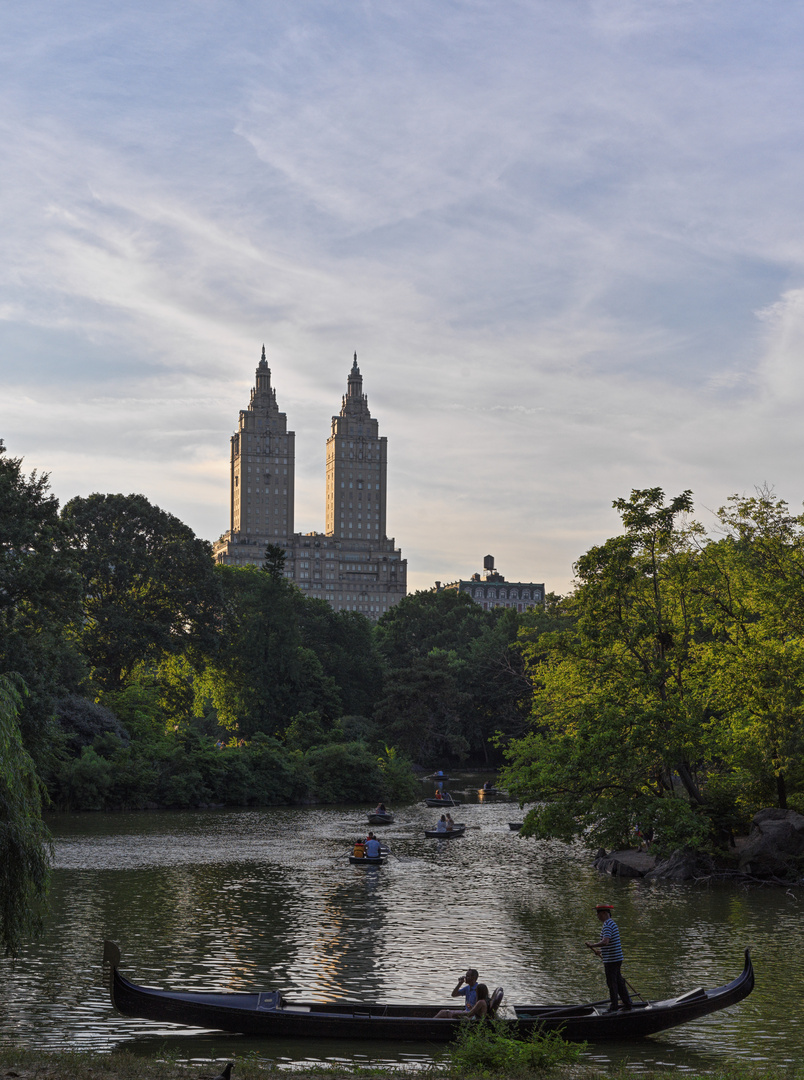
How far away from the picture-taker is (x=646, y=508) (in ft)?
120

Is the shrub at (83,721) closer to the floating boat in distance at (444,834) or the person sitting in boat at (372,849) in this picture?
the floating boat in distance at (444,834)

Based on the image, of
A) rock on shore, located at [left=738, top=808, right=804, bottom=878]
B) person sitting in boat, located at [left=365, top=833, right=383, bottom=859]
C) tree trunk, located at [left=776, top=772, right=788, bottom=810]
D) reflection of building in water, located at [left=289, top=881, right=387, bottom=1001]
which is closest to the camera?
reflection of building in water, located at [left=289, top=881, right=387, bottom=1001]

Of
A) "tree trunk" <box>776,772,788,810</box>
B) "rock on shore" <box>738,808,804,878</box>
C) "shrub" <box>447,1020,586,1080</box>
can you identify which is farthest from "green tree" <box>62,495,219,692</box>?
"shrub" <box>447,1020,586,1080</box>

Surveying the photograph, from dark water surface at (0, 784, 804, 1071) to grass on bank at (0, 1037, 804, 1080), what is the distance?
0.81 m

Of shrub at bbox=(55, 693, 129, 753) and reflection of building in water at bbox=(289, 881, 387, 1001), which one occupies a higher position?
shrub at bbox=(55, 693, 129, 753)

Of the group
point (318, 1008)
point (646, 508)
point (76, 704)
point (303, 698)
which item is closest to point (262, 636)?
point (303, 698)

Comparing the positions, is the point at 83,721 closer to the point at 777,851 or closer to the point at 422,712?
the point at 422,712

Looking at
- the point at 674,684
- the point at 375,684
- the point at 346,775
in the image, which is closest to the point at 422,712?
the point at 375,684

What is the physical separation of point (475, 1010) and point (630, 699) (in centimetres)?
2167

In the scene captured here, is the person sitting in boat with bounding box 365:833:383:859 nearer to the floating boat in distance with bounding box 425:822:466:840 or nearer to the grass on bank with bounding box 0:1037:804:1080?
the floating boat in distance with bounding box 425:822:466:840

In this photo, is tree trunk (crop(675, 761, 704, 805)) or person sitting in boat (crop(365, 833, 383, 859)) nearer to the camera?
tree trunk (crop(675, 761, 704, 805))

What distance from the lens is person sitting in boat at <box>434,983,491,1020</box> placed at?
49.7ft

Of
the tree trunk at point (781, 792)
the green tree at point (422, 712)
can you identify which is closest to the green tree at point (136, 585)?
the green tree at point (422, 712)

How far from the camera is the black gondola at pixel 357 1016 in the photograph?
15.2m
